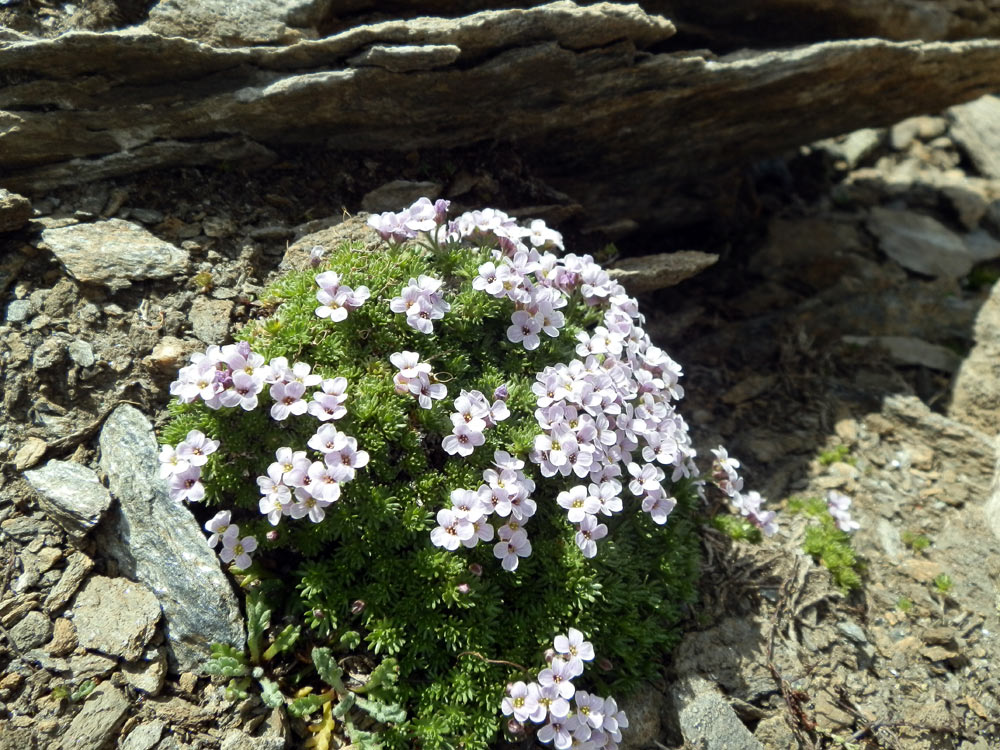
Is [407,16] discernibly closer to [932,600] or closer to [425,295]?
[425,295]

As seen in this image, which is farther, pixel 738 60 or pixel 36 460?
pixel 738 60

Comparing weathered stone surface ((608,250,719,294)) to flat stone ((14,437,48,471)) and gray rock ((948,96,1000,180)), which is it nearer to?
flat stone ((14,437,48,471))

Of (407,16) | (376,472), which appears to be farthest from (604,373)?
(407,16)

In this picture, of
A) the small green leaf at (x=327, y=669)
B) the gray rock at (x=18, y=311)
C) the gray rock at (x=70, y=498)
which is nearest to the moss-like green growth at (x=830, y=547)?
the small green leaf at (x=327, y=669)

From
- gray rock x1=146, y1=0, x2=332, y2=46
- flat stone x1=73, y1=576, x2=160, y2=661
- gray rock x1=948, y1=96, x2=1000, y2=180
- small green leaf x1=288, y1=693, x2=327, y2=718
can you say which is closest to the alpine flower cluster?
small green leaf x1=288, y1=693, x2=327, y2=718

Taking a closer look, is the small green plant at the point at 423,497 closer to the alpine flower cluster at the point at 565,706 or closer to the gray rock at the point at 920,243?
the alpine flower cluster at the point at 565,706

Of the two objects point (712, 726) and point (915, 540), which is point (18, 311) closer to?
point (712, 726)
